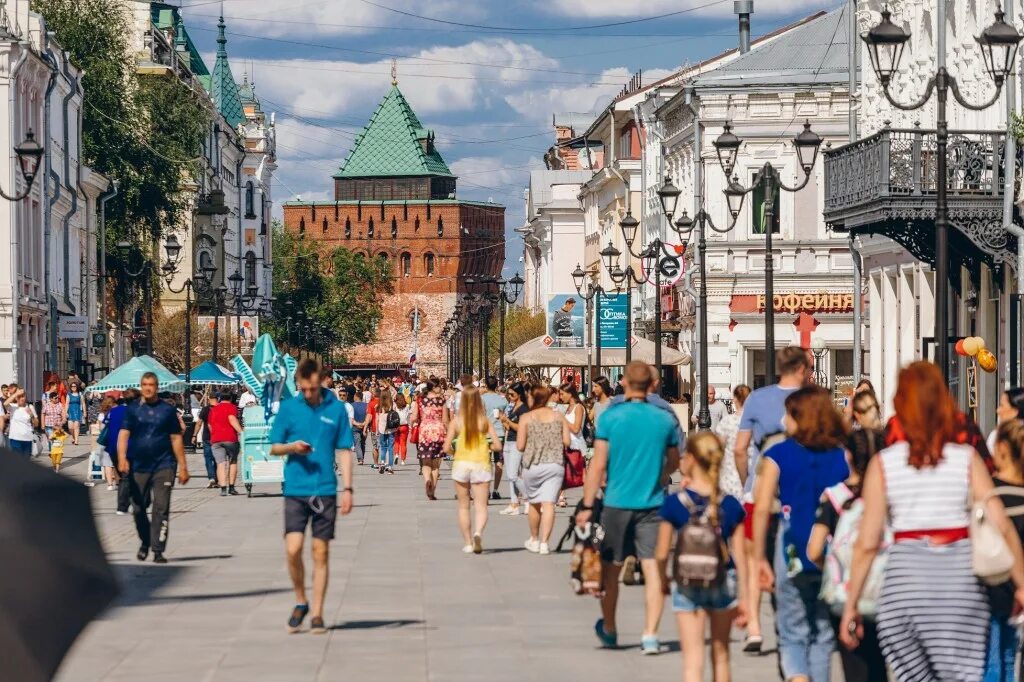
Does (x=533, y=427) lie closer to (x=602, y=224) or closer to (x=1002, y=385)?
(x=1002, y=385)

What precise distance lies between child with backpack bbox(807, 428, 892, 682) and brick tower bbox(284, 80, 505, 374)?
164331mm

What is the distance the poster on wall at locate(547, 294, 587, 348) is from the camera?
5694cm

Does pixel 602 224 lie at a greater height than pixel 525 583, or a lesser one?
greater

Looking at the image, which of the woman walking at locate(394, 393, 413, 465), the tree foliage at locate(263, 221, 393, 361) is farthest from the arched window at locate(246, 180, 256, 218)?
the woman walking at locate(394, 393, 413, 465)

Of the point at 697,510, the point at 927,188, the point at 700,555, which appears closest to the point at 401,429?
the point at 927,188

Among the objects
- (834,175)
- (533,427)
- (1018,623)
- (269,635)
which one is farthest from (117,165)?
(1018,623)

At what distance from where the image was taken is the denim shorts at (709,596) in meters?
9.85

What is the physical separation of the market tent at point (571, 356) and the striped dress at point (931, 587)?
38855mm

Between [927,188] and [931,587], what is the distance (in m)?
21.9

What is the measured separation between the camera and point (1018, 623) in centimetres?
913

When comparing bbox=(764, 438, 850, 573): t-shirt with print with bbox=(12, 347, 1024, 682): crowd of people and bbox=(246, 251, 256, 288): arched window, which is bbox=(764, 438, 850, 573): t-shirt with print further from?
bbox=(246, 251, 256, 288): arched window

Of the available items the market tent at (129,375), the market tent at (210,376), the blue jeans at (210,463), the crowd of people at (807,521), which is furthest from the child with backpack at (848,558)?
the market tent at (210,376)

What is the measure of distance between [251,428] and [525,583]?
13.3 metres

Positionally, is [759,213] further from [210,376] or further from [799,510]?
[799,510]
